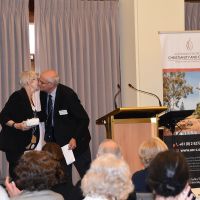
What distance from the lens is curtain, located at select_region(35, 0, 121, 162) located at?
727 cm

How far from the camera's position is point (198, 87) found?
22.6 feet

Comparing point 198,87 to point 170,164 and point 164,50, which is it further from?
point 170,164

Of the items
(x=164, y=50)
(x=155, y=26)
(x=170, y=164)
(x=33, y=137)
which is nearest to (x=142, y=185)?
(x=170, y=164)

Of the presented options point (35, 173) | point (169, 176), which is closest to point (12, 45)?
point (35, 173)

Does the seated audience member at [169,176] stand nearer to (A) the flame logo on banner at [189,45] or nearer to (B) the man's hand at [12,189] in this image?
(B) the man's hand at [12,189]

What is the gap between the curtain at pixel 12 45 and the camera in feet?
23.1

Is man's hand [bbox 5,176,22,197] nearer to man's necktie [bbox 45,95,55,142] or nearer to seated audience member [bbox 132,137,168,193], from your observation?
seated audience member [bbox 132,137,168,193]

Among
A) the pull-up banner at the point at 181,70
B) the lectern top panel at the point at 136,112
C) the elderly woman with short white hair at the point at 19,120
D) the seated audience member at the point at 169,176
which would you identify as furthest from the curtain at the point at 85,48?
the seated audience member at the point at 169,176

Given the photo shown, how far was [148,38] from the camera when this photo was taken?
7160 mm

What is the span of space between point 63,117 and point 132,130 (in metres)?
0.81

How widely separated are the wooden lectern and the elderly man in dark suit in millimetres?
360

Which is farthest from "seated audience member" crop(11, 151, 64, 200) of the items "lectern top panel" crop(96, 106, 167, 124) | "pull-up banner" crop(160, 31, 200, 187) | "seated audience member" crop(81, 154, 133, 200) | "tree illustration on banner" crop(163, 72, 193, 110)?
"tree illustration on banner" crop(163, 72, 193, 110)

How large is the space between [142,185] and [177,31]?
370 centimetres

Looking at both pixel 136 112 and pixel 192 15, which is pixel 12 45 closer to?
pixel 136 112
